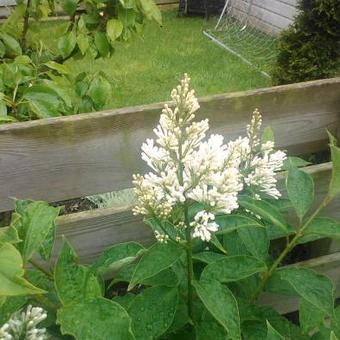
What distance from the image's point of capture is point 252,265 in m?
1.08

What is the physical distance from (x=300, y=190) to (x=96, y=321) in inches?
22.3

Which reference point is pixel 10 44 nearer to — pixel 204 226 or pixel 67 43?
pixel 67 43

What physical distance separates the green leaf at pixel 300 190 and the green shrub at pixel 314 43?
3.85 m

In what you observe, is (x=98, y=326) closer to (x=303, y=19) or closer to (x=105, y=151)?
(x=105, y=151)

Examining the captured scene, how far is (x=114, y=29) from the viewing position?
190cm

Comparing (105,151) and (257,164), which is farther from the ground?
(257,164)

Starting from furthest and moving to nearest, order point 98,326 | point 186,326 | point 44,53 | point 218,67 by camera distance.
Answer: point 218,67
point 44,53
point 186,326
point 98,326

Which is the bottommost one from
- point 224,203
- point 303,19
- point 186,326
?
point 303,19

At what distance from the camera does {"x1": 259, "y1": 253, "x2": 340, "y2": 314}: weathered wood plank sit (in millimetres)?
1779

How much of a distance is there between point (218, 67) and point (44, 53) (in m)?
4.83

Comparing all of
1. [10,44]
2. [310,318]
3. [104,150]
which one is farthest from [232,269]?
[10,44]

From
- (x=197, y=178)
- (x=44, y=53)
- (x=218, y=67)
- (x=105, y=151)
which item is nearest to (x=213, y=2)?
(x=218, y=67)

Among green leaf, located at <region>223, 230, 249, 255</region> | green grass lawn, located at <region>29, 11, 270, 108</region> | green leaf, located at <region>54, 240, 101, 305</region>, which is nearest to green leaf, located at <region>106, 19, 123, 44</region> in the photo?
green leaf, located at <region>223, 230, 249, 255</region>

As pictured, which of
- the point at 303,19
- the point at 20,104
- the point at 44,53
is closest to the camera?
the point at 20,104
